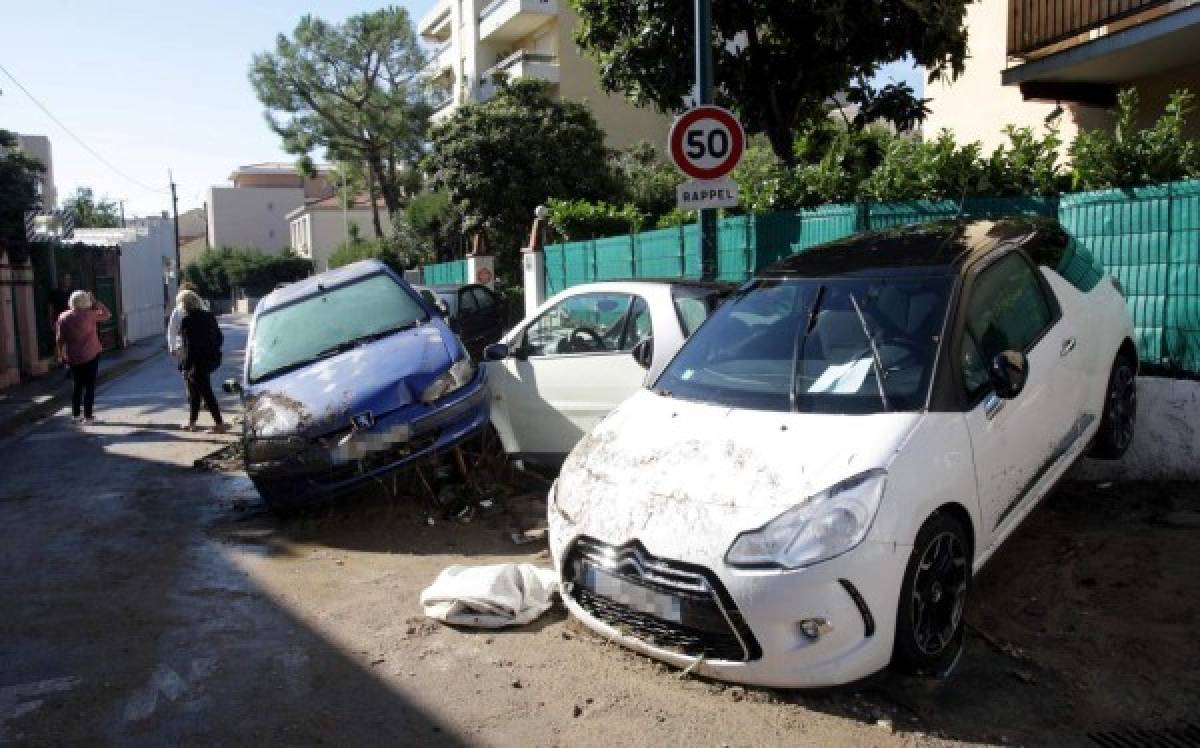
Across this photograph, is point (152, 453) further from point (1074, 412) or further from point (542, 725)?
point (1074, 412)

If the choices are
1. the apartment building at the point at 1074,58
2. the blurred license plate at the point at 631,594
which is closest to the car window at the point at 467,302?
the apartment building at the point at 1074,58

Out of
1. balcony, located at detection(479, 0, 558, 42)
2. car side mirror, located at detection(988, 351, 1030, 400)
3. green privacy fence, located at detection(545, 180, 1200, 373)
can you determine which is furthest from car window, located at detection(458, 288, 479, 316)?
balcony, located at detection(479, 0, 558, 42)

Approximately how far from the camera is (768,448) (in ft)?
12.7

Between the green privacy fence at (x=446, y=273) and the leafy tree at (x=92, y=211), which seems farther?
the leafy tree at (x=92, y=211)

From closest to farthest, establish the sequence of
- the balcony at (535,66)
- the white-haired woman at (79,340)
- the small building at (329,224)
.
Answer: the white-haired woman at (79,340)
the balcony at (535,66)
the small building at (329,224)

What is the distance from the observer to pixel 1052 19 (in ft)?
38.7

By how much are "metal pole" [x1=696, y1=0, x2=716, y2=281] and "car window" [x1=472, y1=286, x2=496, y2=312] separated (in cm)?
781

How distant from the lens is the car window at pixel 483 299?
618 inches

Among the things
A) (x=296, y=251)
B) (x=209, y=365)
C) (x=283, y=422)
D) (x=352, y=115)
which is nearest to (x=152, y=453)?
(x=209, y=365)

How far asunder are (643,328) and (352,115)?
45.3m

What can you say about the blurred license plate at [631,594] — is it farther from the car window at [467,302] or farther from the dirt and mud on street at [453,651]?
the car window at [467,302]

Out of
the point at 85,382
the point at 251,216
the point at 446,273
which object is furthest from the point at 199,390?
the point at 251,216

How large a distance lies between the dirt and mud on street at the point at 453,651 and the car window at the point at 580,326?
123 centimetres

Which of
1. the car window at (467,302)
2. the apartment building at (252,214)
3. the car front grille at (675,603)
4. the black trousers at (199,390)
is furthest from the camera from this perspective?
the apartment building at (252,214)
